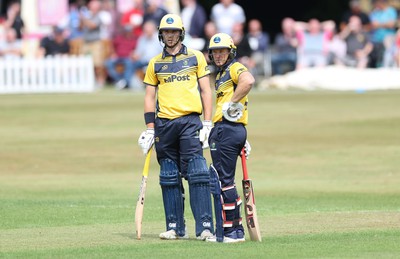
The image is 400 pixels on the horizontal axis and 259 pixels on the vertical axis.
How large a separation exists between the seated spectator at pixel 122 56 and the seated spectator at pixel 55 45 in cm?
140

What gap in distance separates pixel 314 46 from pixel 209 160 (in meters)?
16.2

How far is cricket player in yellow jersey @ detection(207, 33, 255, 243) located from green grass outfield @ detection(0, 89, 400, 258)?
34cm

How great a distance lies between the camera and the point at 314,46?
116ft

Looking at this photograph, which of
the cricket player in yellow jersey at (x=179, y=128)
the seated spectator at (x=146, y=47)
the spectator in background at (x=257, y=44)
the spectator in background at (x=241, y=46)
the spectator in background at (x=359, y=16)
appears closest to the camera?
the cricket player in yellow jersey at (x=179, y=128)

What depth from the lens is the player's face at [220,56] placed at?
36.7 ft

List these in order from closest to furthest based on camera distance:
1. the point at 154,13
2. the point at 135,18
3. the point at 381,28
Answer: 1. the point at 154,13
2. the point at 135,18
3. the point at 381,28

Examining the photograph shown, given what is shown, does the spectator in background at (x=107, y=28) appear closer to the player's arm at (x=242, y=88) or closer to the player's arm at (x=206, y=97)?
the player's arm at (x=206, y=97)

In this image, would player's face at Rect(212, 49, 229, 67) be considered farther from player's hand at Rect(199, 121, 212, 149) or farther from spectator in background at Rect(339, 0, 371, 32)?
spectator in background at Rect(339, 0, 371, 32)

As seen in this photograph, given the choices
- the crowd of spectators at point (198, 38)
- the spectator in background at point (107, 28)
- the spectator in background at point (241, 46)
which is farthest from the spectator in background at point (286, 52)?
the spectator in background at point (107, 28)

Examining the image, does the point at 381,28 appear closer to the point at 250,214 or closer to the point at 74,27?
the point at 74,27

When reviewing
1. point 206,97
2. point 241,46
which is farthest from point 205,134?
point 241,46

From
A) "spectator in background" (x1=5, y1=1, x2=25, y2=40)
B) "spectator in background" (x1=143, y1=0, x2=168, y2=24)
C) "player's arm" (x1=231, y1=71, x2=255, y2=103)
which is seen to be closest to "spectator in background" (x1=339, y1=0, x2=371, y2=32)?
"spectator in background" (x1=143, y1=0, x2=168, y2=24)

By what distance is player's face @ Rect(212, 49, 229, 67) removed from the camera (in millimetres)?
11188

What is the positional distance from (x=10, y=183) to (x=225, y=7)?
57.7 ft
